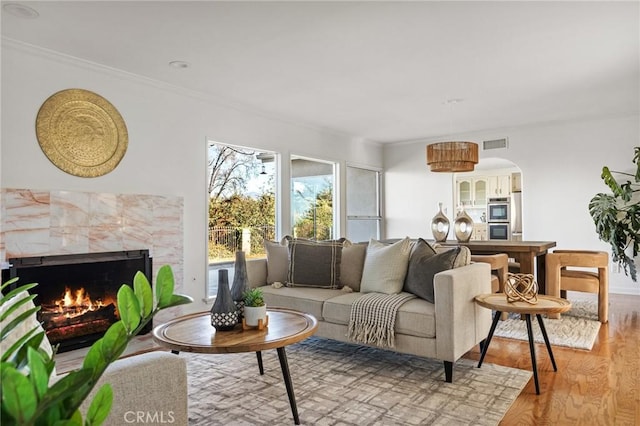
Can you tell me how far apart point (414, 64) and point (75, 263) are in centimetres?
349

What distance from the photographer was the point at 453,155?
489 cm

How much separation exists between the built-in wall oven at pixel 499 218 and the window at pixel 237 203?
5303mm

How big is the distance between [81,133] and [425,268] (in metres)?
3.15

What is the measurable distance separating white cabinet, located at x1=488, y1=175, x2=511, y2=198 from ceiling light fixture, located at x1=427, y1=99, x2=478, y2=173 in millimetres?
4734

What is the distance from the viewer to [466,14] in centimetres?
293

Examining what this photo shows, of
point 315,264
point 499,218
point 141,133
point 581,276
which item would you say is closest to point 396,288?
point 315,264

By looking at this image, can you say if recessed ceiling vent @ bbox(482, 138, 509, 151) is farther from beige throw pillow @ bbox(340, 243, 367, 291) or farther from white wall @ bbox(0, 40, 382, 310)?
beige throw pillow @ bbox(340, 243, 367, 291)

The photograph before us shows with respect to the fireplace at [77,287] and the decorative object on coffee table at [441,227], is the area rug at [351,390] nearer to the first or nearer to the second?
the fireplace at [77,287]

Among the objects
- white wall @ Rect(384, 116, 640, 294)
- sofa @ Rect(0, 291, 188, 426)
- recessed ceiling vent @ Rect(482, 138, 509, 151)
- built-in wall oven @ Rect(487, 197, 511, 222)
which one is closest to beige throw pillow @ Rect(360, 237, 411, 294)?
sofa @ Rect(0, 291, 188, 426)

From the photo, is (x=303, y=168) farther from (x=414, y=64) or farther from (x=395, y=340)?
(x=395, y=340)

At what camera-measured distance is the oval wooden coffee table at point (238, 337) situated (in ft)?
6.88

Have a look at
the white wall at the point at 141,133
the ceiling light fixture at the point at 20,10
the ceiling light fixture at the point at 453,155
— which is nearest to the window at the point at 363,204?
the white wall at the point at 141,133

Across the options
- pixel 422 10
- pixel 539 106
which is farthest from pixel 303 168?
pixel 422 10

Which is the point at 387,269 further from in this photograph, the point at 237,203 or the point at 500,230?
the point at 500,230
